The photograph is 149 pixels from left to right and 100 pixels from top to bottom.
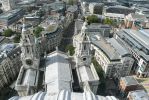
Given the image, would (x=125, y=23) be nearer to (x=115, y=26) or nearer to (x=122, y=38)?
(x=115, y=26)

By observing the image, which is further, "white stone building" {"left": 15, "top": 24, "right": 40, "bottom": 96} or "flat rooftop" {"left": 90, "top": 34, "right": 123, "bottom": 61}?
"flat rooftop" {"left": 90, "top": 34, "right": 123, "bottom": 61}

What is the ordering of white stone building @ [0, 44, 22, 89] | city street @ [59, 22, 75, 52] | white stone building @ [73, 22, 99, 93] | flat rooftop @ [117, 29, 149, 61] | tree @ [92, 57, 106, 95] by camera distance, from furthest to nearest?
city street @ [59, 22, 75, 52]
flat rooftop @ [117, 29, 149, 61]
tree @ [92, 57, 106, 95]
white stone building @ [0, 44, 22, 89]
white stone building @ [73, 22, 99, 93]

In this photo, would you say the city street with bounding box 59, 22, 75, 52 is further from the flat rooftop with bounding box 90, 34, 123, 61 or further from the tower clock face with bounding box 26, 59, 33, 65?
the tower clock face with bounding box 26, 59, 33, 65

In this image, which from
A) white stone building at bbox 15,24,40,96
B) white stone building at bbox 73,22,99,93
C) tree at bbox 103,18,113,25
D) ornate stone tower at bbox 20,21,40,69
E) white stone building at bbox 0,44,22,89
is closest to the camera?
white stone building at bbox 15,24,40,96

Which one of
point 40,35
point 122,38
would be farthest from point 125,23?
point 40,35

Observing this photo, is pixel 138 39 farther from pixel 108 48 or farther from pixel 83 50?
pixel 83 50

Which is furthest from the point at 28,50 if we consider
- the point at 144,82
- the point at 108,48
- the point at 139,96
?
the point at 144,82

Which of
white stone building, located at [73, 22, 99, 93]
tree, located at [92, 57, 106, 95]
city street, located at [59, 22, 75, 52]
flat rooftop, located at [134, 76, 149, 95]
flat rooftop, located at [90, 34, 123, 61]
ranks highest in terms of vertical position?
white stone building, located at [73, 22, 99, 93]

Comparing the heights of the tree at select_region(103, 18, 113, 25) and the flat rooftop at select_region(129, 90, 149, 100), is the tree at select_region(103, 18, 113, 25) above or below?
above

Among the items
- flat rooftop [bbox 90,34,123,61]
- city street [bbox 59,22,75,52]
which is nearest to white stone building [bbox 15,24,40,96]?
flat rooftop [bbox 90,34,123,61]
